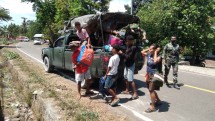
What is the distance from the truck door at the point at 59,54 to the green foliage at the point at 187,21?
10.7 meters

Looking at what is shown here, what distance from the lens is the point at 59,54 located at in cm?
1063

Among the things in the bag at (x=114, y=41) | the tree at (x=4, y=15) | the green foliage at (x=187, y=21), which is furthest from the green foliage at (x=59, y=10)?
the bag at (x=114, y=41)

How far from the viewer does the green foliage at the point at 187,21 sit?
18.7 meters

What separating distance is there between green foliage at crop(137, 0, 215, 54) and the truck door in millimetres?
10685

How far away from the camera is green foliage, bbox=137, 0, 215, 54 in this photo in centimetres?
1867

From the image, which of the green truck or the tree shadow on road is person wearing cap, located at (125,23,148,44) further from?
the tree shadow on road

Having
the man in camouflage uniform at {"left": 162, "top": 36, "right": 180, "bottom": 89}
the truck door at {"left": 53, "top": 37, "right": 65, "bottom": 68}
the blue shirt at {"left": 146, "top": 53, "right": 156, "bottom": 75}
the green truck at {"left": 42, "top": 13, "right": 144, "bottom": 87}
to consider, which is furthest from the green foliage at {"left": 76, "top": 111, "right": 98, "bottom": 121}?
the truck door at {"left": 53, "top": 37, "right": 65, "bottom": 68}

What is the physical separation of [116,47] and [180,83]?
14.3 feet

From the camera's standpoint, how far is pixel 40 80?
9148 millimetres

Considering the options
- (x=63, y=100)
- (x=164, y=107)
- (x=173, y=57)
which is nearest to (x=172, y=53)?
(x=173, y=57)

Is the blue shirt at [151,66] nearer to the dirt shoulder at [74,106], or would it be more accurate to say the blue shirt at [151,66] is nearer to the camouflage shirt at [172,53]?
the dirt shoulder at [74,106]

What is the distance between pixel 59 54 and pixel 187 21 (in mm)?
11379

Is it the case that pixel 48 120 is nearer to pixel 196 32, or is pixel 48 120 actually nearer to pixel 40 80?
pixel 40 80

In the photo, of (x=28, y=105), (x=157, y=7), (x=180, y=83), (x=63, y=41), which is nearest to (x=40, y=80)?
(x=28, y=105)
